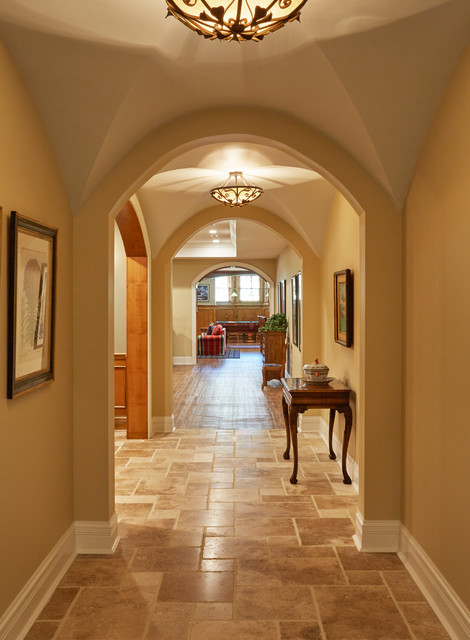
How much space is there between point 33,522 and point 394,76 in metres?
2.95

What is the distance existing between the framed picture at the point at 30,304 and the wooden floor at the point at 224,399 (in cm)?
432

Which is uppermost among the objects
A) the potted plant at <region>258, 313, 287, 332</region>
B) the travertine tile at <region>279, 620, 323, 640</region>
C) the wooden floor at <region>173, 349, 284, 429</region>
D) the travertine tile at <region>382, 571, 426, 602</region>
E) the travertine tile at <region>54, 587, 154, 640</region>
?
the potted plant at <region>258, 313, 287, 332</region>

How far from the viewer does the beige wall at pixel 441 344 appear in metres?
2.45

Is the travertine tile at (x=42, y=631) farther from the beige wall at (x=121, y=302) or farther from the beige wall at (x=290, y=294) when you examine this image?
the beige wall at (x=290, y=294)

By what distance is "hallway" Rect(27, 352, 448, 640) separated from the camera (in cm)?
261

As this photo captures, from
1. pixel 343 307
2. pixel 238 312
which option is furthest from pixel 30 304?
pixel 238 312

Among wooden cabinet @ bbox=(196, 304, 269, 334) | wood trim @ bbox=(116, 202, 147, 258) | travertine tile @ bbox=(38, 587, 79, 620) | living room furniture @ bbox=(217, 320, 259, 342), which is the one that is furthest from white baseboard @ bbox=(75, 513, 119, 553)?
wooden cabinet @ bbox=(196, 304, 269, 334)

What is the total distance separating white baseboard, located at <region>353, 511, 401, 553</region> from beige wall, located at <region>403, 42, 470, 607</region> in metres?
0.14

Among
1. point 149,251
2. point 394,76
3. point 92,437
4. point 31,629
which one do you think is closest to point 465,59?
point 394,76

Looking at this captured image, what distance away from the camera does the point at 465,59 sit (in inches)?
96.3

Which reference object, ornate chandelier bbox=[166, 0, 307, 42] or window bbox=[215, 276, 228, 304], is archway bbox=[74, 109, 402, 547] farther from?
window bbox=[215, 276, 228, 304]

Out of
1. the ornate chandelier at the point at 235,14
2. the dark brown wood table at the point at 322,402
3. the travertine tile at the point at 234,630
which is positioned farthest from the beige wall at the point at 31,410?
the dark brown wood table at the point at 322,402

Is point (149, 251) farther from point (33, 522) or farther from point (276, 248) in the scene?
point (276, 248)

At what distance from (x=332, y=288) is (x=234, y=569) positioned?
10.9 feet
